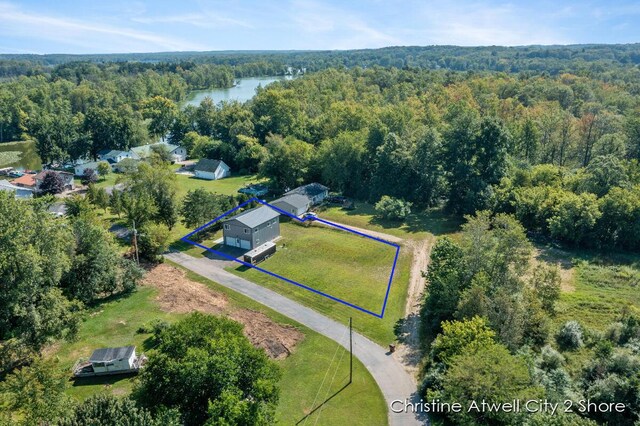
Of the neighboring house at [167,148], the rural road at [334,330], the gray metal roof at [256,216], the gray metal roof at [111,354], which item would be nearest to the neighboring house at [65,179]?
the neighboring house at [167,148]

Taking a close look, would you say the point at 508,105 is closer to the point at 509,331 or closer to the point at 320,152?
the point at 320,152

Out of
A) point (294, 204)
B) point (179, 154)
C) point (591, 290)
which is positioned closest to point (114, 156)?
point (179, 154)

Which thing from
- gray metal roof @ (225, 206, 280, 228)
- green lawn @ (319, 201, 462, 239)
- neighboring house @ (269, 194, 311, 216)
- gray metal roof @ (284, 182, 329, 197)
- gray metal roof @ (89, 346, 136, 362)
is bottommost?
gray metal roof @ (89, 346, 136, 362)

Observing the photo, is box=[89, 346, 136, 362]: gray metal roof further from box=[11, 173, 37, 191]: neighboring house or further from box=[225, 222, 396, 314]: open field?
box=[11, 173, 37, 191]: neighboring house

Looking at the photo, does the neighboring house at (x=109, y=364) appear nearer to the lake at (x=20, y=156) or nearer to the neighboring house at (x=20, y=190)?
the neighboring house at (x=20, y=190)

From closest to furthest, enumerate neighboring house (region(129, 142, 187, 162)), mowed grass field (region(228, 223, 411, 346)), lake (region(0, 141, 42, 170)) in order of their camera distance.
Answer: mowed grass field (region(228, 223, 411, 346))
neighboring house (region(129, 142, 187, 162))
lake (region(0, 141, 42, 170))

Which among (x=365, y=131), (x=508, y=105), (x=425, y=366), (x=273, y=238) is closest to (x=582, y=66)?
(x=508, y=105)

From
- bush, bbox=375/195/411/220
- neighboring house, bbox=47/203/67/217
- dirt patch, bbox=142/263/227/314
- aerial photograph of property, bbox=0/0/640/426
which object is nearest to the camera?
aerial photograph of property, bbox=0/0/640/426
